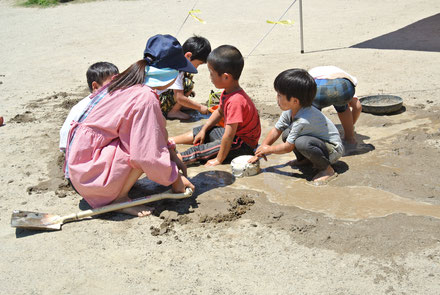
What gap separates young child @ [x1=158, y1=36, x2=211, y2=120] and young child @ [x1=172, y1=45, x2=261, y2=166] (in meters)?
0.99

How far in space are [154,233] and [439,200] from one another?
181 centimetres

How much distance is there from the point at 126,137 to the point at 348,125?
81.1 inches

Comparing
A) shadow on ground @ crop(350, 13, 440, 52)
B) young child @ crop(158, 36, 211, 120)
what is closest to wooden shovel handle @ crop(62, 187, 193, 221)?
young child @ crop(158, 36, 211, 120)

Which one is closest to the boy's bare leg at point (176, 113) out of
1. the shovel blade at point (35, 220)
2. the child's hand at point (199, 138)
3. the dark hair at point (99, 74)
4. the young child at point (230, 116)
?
the child's hand at point (199, 138)

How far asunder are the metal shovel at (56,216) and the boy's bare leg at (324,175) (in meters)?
0.95

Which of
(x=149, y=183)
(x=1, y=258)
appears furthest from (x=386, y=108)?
(x=1, y=258)

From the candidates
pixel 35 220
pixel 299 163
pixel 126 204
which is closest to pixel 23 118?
pixel 35 220

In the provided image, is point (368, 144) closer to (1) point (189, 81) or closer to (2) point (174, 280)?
(1) point (189, 81)

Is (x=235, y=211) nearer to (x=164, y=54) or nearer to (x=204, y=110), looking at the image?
(x=164, y=54)

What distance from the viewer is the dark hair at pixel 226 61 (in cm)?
411

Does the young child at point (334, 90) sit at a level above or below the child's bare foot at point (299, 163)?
above

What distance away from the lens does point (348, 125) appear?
4.48 meters

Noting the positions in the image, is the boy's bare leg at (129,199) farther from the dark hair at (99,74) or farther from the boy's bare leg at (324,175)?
Answer: the boy's bare leg at (324,175)

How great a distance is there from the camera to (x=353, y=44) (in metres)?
7.60
